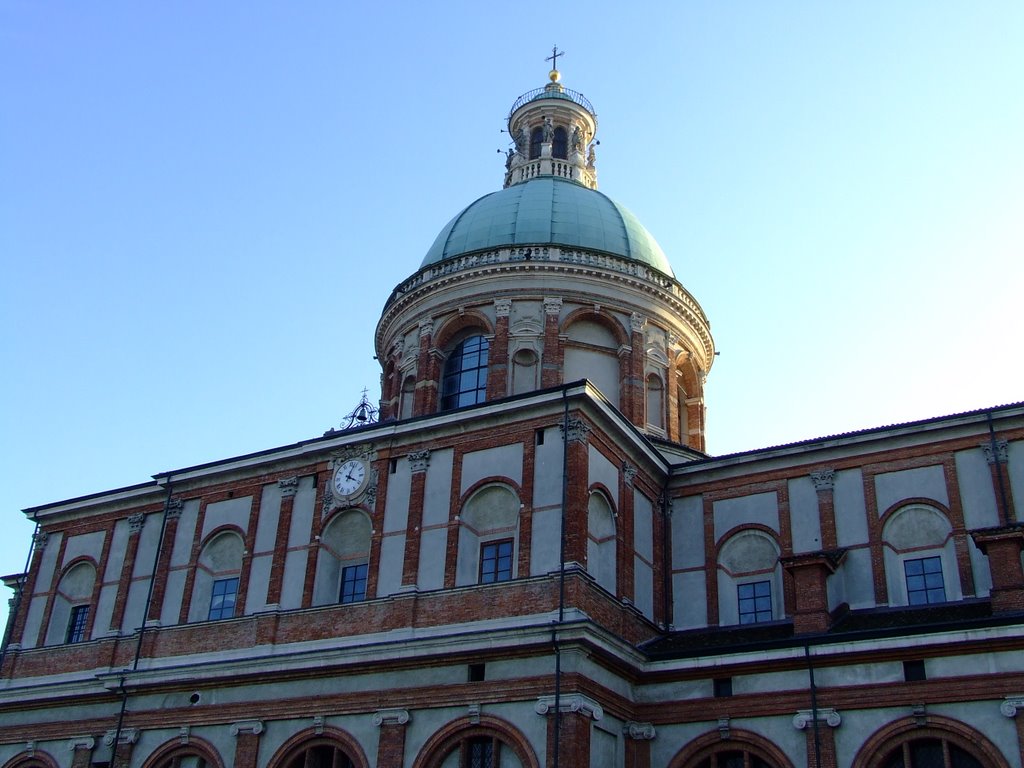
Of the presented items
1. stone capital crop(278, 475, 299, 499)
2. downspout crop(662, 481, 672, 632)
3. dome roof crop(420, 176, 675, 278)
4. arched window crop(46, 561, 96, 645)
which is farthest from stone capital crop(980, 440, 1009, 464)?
arched window crop(46, 561, 96, 645)

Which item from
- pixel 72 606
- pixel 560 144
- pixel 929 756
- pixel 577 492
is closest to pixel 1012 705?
pixel 929 756

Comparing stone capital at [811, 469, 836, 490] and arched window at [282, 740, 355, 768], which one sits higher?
stone capital at [811, 469, 836, 490]

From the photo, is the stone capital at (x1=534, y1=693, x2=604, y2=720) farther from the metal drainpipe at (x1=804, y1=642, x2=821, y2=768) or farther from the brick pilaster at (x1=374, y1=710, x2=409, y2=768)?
the metal drainpipe at (x1=804, y1=642, x2=821, y2=768)

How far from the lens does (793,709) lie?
80.5ft

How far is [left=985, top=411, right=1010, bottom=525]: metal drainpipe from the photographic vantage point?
26375 mm

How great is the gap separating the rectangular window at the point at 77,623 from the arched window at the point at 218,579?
439 centimetres

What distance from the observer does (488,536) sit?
27.1 m

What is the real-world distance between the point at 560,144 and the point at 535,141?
992mm

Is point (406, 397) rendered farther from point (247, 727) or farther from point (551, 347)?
point (247, 727)

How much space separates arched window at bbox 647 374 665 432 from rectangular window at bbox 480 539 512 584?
1002 cm

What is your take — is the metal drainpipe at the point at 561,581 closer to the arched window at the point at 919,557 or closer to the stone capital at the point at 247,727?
the stone capital at the point at 247,727

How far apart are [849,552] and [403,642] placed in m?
11.1

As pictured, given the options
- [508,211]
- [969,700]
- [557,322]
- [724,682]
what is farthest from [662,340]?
[969,700]

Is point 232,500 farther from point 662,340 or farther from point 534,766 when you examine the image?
point 662,340
